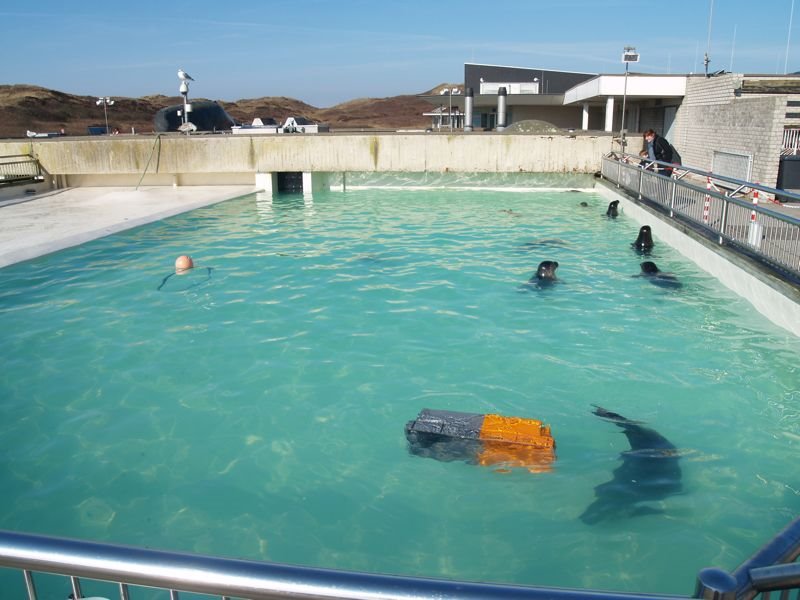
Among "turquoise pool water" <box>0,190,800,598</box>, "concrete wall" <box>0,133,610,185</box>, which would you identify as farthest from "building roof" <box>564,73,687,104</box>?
"turquoise pool water" <box>0,190,800,598</box>

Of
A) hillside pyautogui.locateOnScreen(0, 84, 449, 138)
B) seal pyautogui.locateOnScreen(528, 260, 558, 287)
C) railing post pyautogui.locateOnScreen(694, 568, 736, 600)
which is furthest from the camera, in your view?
hillside pyautogui.locateOnScreen(0, 84, 449, 138)

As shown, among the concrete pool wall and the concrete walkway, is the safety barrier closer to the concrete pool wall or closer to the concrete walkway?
the concrete pool wall

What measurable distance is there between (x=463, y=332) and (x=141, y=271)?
6934 mm

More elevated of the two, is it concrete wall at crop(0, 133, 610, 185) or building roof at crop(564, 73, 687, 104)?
building roof at crop(564, 73, 687, 104)

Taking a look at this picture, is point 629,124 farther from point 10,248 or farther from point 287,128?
point 10,248

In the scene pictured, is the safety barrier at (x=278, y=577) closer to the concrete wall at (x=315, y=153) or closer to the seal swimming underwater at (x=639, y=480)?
the seal swimming underwater at (x=639, y=480)

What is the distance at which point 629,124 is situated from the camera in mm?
38469

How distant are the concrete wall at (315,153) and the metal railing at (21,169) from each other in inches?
10.0

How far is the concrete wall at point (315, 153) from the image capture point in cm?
2309

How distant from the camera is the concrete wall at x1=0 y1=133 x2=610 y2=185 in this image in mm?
23094

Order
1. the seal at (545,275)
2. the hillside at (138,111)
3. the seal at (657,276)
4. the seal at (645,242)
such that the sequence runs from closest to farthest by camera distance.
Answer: the seal at (657,276)
the seal at (545,275)
the seal at (645,242)
the hillside at (138,111)

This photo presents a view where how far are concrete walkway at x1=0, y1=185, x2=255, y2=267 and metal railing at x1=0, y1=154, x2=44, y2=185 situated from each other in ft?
3.74

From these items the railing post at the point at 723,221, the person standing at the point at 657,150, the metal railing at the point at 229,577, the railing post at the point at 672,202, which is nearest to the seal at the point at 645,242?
the railing post at the point at 672,202

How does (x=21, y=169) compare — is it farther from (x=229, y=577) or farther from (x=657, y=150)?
(x=229, y=577)
